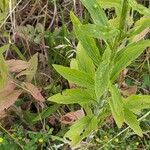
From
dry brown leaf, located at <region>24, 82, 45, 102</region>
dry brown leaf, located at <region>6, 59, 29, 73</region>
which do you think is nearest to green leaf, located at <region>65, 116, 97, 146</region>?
dry brown leaf, located at <region>24, 82, 45, 102</region>

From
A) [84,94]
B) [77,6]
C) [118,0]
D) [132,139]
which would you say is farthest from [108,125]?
[118,0]

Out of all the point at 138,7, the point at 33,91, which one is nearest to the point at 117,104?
the point at 138,7

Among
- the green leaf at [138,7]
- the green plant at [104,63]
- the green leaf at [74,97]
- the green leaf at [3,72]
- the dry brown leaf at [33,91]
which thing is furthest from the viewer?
the dry brown leaf at [33,91]

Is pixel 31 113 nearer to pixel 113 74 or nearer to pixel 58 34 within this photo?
pixel 58 34

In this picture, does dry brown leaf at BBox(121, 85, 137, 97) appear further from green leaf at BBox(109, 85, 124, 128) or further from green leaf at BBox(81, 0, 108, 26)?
green leaf at BBox(81, 0, 108, 26)

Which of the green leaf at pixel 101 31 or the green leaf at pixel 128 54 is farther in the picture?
the green leaf at pixel 128 54

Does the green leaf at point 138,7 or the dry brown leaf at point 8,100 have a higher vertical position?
the green leaf at point 138,7

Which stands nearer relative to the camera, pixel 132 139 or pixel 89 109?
pixel 89 109

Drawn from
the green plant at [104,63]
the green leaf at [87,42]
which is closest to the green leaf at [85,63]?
the green plant at [104,63]

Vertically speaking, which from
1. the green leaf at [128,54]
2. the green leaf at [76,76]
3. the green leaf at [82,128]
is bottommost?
the green leaf at [82,128]

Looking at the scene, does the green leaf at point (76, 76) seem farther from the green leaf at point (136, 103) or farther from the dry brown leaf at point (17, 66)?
the dry brown leaf at point (17, 66)
